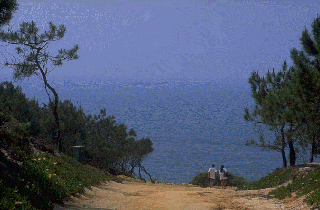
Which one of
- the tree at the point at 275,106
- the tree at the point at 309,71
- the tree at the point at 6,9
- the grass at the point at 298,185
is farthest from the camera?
the tree at the point at 275,106

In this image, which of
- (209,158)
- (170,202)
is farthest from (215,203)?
(209,158)

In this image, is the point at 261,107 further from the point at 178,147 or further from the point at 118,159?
the point at 178,147

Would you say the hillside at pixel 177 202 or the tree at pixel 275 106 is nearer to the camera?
the hillside at pixel 177 202

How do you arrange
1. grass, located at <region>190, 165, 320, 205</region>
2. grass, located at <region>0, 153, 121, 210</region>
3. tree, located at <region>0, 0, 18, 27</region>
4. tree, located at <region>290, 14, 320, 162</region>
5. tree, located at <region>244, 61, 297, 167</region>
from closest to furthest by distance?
grass, located at <region>0, 153, 121, 210</region> → tree, located at <region>0, 0, 18, 27</region> → grass, located at <region>190, 165, 320, 205</region> → tree, located at <region>290, 14, 320, 162</region> → tree, located at <region>244, 61, 297, 167</region>

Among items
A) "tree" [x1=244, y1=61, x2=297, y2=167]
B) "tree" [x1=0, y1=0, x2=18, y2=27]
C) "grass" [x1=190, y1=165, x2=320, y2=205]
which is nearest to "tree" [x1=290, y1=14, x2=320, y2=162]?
"tree" [x1=244, y1=61, x2=297, y2=167]

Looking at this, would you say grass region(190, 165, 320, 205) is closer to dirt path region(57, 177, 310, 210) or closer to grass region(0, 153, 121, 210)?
dirt path region(57, 177, 310, 210)

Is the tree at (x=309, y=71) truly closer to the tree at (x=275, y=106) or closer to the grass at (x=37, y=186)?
the tree at (x=275, y=106)

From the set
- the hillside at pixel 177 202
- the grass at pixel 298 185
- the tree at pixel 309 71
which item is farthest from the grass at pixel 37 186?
the tree at pixel 309 71

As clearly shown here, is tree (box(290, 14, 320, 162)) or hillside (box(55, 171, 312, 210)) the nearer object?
hillside (box(55, 171, 312, 210))

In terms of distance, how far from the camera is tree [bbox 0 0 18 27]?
37.0 ft

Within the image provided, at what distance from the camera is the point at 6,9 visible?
11445mm

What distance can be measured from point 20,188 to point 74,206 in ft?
6.83

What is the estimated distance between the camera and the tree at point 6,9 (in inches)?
444

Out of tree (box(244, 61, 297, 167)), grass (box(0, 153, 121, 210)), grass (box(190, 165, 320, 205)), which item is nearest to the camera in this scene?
grass (box(0, 153, 121, 210))
